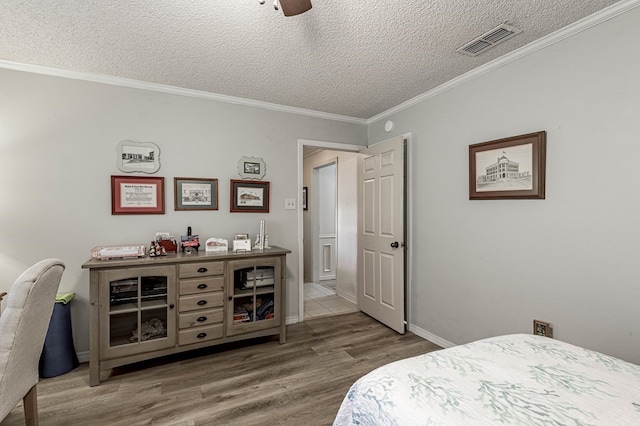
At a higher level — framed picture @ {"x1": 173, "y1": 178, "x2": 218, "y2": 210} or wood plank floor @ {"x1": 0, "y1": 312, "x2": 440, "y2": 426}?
framed picture @ {"x1": 173, "y1": 178, "x2": 218, "y2": 210}

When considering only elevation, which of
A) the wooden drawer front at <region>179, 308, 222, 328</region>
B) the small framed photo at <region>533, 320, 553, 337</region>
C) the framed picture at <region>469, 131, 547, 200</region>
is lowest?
the wooden drawer front at <region>179, 308, 222, 328</region>

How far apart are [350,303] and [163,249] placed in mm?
2614

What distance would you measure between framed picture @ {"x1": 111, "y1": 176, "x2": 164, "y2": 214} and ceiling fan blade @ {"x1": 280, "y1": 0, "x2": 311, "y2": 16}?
6.76 ft

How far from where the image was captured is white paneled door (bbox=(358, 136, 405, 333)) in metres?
3.11

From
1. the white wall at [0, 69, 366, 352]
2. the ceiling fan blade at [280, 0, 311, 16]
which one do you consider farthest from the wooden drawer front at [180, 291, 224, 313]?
the ceiling fan blade at [280, 0, 311, 16]

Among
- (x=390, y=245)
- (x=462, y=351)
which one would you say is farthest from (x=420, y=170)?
(x=462, y=351)

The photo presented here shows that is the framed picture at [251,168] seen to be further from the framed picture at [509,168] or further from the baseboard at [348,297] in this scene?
the baseboard at [348,297]

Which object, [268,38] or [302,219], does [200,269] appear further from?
[268,38]

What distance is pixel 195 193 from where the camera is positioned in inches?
116

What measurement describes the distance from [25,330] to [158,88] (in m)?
2.24

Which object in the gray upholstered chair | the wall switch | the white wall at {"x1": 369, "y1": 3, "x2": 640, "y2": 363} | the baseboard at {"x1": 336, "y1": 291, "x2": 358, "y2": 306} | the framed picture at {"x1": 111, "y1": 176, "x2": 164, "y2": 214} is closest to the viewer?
the gray upholstered chair

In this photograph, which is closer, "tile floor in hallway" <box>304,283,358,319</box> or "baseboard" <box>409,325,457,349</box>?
"baseboard" <box>409,325,457,349</box>

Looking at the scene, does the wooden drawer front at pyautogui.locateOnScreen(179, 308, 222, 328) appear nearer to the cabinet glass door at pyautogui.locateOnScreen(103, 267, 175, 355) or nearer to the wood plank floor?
the cabinet glass door at pyautogui.locateOnScreen(103, 267, 175, 355)

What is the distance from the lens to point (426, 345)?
112 inches
